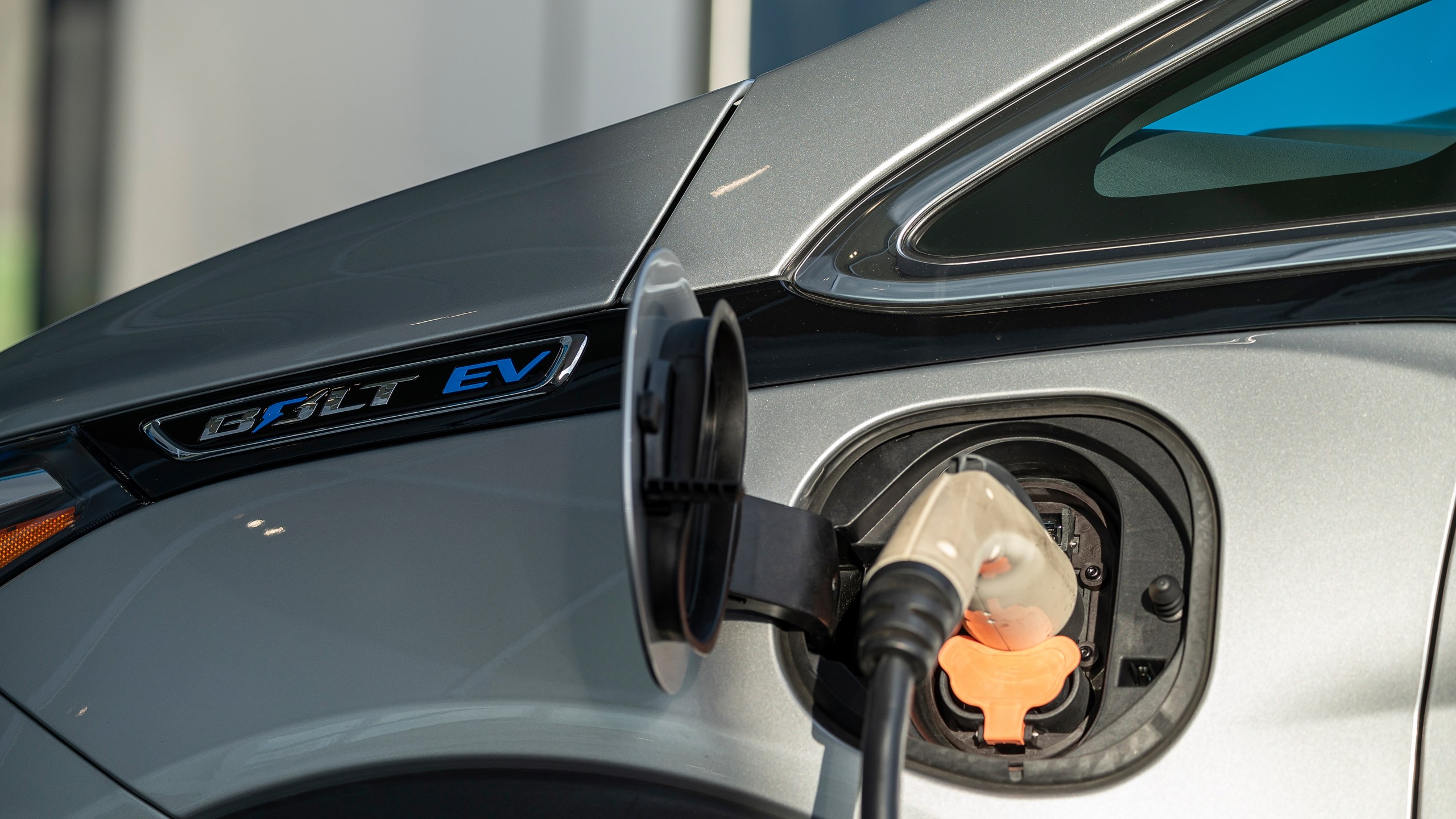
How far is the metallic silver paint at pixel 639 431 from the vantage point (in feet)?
1.59

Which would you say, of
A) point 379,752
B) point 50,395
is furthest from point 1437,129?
point 50,395

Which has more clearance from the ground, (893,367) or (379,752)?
(893,367)

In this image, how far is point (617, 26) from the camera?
311 centimetres

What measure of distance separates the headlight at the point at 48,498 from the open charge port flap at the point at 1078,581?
1.91 ft

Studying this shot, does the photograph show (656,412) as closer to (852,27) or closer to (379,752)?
(379,752)

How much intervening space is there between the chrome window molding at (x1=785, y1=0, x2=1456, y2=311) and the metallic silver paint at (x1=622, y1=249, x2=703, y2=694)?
22cm

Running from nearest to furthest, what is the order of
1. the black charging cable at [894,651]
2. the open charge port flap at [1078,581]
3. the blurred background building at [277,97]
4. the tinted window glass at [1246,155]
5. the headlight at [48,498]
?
the black charging cable at [894,651] < the open charge port flap at [1078,581] < the tinted window glass at [1246,155] < the headlight at [48,498] < the blurred background building at [277,97]

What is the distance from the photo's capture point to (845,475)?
705 mm

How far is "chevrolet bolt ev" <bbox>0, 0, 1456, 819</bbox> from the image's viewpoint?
57 cm

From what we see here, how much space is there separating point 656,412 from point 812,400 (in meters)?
0.24

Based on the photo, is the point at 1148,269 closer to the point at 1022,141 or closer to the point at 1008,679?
the point at 1022,141

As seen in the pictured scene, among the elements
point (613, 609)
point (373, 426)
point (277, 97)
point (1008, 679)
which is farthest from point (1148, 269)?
point (277, 97)

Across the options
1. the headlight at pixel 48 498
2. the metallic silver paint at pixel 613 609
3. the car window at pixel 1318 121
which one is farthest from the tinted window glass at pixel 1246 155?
the headlight at pixel 48 498

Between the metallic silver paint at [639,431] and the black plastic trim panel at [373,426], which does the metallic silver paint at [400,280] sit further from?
the metallic silver paint at [639,431]
